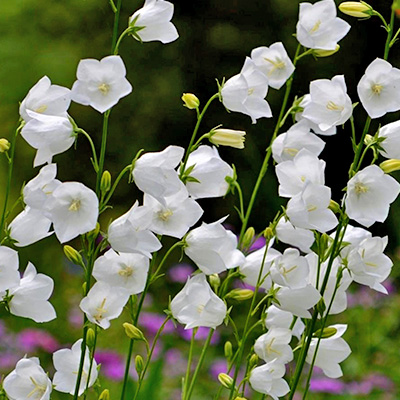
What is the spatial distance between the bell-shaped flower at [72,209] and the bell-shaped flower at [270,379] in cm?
24

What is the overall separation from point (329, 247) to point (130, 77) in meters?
2.97

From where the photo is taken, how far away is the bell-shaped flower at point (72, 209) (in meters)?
0.75

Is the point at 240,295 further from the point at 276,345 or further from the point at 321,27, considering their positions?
the point at 321,27

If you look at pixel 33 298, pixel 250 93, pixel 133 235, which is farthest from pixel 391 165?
pixel 33 298

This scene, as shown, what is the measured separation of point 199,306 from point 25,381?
0.60ft

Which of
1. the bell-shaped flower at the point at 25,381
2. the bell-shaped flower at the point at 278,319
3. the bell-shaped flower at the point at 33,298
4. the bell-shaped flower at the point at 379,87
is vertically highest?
the bell-shaped flower at the point at 379,87

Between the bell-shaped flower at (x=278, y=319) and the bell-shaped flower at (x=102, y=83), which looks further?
the bell-shaped flower at (x=278, y=319)

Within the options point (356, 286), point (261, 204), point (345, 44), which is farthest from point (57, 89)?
point (345, 44)

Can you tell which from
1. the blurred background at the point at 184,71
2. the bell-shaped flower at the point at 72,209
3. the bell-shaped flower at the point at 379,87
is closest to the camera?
the bell-shaped flower at the point at 72,209

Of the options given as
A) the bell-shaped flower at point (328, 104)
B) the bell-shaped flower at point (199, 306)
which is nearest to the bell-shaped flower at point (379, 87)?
the bell-shaped flower at point (328, 104)

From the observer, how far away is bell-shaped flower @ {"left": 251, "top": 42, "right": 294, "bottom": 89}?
3.08 feet

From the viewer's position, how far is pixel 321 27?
0.91 m

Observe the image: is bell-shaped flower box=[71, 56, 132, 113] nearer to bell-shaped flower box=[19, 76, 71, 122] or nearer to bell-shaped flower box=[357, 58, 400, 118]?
bell-shaped flower box=[19, 76, 71, 122]

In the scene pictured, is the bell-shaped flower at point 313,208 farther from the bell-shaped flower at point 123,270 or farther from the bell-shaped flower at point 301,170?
the bell-shaped flower at point 123,270
